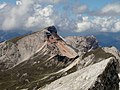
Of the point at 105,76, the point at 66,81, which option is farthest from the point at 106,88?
the point at 66,81

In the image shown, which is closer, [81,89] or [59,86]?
[81,89]

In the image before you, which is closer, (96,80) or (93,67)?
(96,80)

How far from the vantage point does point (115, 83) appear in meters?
29.8

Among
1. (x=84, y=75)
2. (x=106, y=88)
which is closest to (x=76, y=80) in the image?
(x=84, y=75)

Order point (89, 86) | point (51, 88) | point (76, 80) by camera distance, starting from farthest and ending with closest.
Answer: point (51, 88) → point (76, 80) → point (89, 86)

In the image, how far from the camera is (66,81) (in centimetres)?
3023

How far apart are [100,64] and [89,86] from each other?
→ 3560 mm

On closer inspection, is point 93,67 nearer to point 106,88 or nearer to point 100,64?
point 100,64

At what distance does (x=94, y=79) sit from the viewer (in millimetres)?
27719

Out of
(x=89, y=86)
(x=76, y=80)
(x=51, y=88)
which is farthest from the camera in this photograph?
(x=51, y=88)

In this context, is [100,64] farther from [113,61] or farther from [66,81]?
[66,81]

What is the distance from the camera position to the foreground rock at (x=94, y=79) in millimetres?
27734

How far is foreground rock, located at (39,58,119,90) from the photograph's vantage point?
1092 inches

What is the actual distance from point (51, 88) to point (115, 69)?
5.96m
